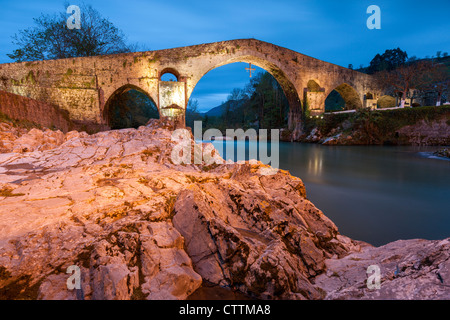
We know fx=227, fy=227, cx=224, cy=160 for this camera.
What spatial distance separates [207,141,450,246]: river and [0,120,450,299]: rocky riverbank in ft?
3.95

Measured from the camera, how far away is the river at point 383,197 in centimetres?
357

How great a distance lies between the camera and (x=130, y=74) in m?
13.0

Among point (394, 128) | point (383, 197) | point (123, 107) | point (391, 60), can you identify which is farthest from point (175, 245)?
point (391, 60)

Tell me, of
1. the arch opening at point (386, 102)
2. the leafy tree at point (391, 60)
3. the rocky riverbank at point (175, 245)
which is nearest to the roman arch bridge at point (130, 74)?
the rocky riverbank at point (175, 245)

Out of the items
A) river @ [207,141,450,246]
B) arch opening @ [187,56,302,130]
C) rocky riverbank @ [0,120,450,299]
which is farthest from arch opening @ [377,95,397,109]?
rocky riverbank @ [0,120,450,299]

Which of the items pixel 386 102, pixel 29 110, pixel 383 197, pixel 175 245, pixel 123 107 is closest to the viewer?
pixel 175 245

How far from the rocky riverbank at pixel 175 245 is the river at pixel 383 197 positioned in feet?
3.95

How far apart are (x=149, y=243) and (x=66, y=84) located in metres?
13.8

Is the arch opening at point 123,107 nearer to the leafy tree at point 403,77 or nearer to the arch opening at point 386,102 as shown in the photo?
the leafy tree at point 403,77

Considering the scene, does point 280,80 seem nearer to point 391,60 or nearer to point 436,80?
point 436,80

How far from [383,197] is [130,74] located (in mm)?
13248

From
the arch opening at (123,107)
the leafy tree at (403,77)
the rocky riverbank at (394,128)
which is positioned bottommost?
the rocky riverbank at (394,128)
